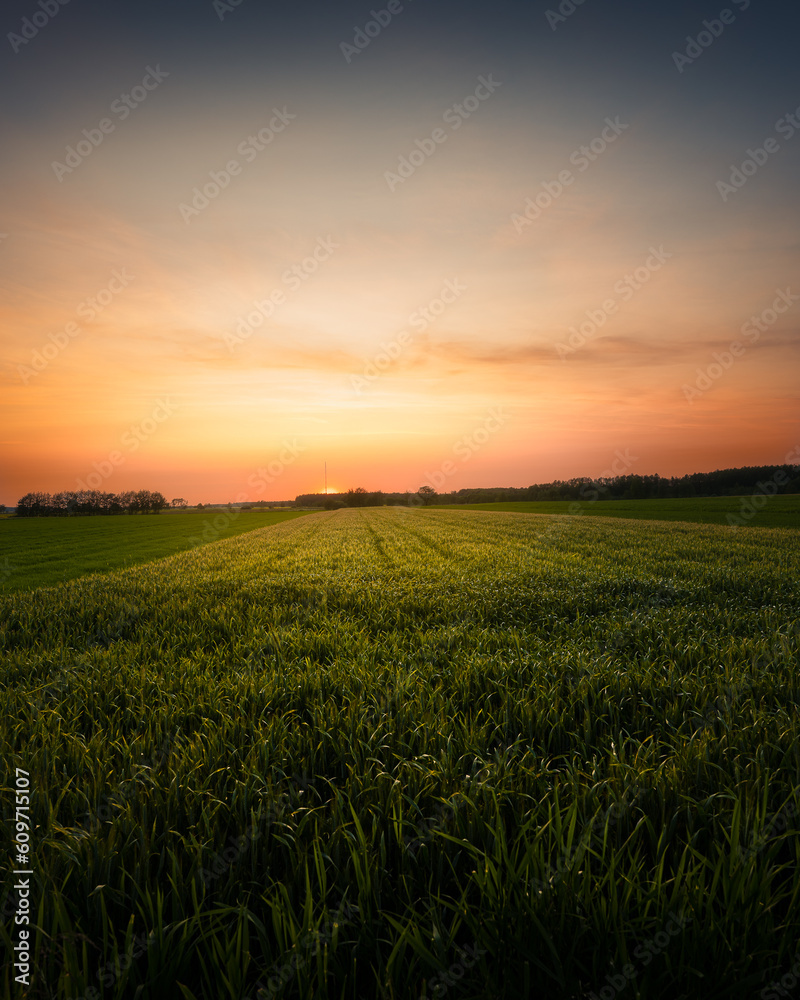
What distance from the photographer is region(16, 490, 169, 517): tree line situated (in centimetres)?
13112

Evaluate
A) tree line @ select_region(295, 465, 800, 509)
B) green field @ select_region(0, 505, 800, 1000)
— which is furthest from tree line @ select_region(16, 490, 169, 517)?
green field @ select_region(0, 505, 800, 1000)

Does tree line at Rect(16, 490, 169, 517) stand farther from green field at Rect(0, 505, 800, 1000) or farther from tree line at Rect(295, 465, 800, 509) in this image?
green field at Rect(0, 505, 800, 1000)

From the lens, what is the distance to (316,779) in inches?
132

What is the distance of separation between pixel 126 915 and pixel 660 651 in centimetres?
620

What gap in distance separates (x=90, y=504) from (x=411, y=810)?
173565 mm

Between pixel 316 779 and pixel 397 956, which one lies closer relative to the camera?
pixel 397 956

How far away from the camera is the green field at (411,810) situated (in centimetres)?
187

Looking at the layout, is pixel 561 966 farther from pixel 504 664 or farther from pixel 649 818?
pixel 504 664

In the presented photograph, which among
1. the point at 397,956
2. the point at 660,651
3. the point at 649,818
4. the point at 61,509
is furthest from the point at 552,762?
the point at 61,509

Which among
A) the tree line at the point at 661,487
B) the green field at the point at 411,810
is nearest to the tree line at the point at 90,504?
the tree line at the point at 661,487

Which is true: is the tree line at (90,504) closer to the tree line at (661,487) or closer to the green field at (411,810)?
the tree line at (661,487)

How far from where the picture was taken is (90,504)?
5773 inches

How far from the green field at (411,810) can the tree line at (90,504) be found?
506ft

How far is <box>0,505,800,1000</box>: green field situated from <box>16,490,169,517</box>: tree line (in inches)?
6071
